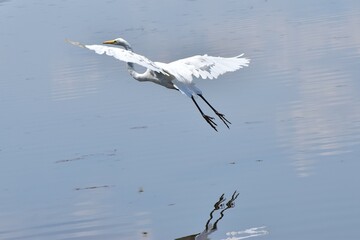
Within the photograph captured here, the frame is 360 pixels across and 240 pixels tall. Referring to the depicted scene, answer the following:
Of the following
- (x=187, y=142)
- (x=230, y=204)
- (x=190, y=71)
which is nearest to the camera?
(x=230, y=204)

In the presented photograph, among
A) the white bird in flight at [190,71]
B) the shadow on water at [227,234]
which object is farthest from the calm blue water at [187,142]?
the white bird in flight at [190,71]

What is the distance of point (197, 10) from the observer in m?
28.4

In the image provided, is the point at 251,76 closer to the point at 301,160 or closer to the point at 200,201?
the point at 301,160

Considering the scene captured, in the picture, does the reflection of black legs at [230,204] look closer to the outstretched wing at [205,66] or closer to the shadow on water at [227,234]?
the shadow on water at [227,234]

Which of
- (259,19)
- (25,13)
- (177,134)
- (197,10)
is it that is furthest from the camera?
(25,13)

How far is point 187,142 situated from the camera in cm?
1305

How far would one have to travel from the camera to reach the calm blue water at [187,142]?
1021 centimetres

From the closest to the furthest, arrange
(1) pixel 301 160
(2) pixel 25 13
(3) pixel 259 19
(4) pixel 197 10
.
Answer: (1) pixel 301 160
(3) pixel 259 19
(4) pixel 197 10
(2) pixel 25 13

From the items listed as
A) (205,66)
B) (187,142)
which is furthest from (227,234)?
(205,66)

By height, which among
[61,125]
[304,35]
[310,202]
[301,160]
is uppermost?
[304,35]

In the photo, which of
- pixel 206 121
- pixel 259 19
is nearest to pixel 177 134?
pixel 206 121

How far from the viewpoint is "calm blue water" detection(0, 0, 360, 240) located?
10.2m

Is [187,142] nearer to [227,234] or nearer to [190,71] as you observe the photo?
[190,71]

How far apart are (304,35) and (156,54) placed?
123 inches
